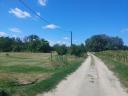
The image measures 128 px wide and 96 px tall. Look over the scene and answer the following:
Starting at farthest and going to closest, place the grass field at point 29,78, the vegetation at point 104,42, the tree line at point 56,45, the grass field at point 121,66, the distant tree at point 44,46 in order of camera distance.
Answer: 1. the vegetation at point 104,42
2. the distant tree at point 44,46
3. the tree line at point 56,45
4. the grass field at point 121,66
5. the grass field at point 29,78

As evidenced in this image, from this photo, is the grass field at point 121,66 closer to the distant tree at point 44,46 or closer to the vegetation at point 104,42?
the distant tree at point 44,46

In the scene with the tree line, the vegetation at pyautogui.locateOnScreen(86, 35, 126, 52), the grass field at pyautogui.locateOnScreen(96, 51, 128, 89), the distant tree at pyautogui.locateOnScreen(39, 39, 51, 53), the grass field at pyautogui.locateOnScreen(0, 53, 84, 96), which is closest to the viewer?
the grass field at pyautogui.locateOnScreen(0, 53, 84, 96)

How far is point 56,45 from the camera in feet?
289

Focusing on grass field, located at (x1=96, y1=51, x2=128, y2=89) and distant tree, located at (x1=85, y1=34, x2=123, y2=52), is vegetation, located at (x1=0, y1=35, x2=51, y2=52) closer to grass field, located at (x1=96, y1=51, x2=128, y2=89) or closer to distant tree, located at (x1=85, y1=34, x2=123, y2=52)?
distant tree, located at (x1=85, y1=34, x2=123, y2=52)

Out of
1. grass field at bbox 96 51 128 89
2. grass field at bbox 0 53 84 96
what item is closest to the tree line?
grass field at bbox 96 51 128 89

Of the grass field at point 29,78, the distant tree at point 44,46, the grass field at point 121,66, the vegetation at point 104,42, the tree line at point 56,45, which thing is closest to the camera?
the grass field at point 29,78

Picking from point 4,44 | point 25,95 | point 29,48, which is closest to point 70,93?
point 25,95

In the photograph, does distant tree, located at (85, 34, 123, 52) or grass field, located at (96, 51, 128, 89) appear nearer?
grass field, located at (96, 51, 128, 89)

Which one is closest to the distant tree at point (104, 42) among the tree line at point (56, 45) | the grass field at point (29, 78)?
the tree line at point (56, 45)

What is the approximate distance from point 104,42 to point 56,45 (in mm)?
99718

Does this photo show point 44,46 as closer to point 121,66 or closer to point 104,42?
point 104,42

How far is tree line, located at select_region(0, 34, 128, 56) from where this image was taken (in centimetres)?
7853

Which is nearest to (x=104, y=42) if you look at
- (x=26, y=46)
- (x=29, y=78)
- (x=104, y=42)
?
(x=104, y=42)

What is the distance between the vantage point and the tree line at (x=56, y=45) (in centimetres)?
7853
